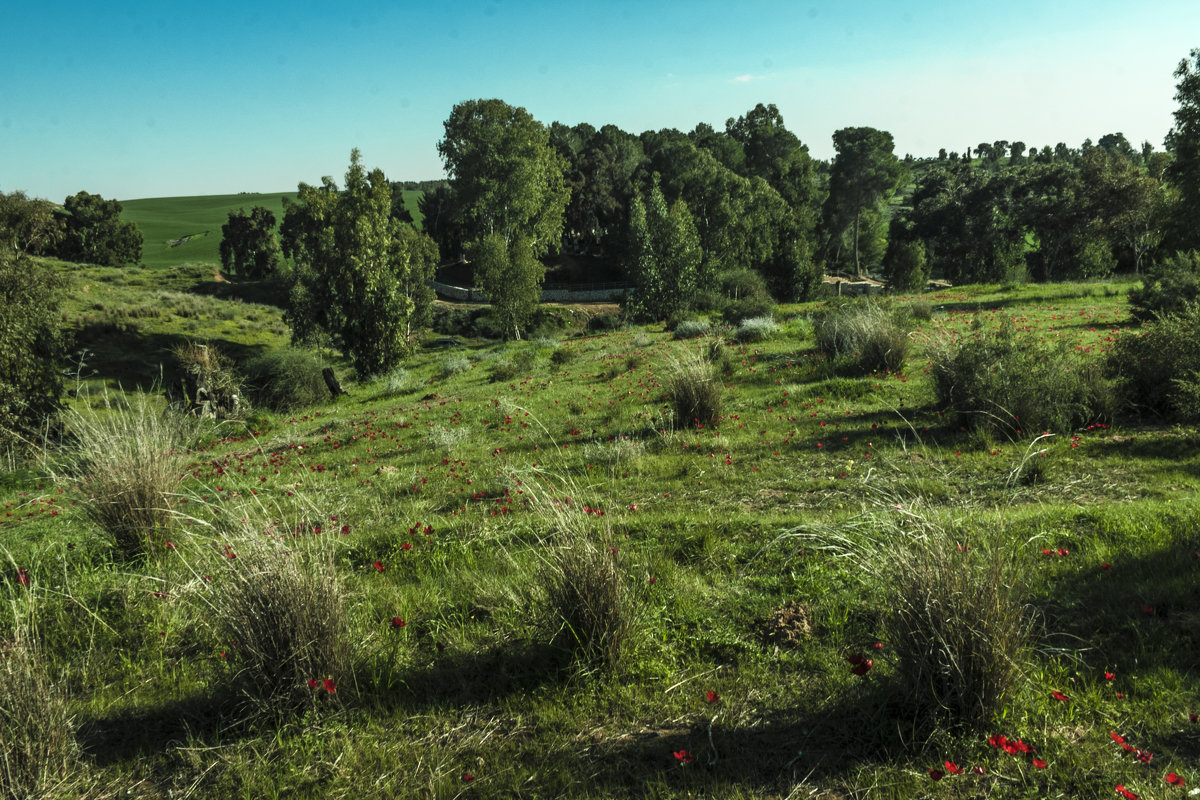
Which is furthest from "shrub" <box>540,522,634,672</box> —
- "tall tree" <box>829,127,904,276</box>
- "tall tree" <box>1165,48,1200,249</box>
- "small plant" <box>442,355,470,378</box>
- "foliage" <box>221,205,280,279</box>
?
"foliage" <box>221,205,280,279</box>

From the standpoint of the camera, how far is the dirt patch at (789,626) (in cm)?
395

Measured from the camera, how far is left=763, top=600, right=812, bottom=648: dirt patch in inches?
Result: 156

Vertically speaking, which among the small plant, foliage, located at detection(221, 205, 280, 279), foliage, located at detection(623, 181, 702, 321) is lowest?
the small plant

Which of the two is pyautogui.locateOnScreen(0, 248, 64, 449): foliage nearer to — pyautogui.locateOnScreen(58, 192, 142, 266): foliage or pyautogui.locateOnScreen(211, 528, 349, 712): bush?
pyautogui.locateOnScreen(211, 528, 349, 712): bush

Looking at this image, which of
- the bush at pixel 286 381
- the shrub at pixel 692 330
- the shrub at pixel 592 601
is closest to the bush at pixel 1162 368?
the shrub at pixel 592 601

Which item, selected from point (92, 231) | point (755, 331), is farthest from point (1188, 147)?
point (92, 231)

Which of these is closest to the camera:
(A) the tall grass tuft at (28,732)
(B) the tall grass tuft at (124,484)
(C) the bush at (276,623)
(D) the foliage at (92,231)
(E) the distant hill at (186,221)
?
(A) the tall grass tuft at (28,732)

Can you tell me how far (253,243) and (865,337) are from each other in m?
78.9

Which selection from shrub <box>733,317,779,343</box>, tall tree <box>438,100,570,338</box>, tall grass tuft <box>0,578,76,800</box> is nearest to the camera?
tall grass tuft <box>0,578,76,800</box>

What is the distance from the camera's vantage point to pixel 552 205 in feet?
167

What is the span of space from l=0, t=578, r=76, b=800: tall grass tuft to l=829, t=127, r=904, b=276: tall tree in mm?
64495

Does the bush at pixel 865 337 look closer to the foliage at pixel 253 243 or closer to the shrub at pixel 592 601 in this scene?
the shrub at pixel 592 601

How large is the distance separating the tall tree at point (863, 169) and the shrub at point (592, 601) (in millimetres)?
62609

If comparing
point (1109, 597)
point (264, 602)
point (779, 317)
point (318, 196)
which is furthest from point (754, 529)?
point (318, 196)
